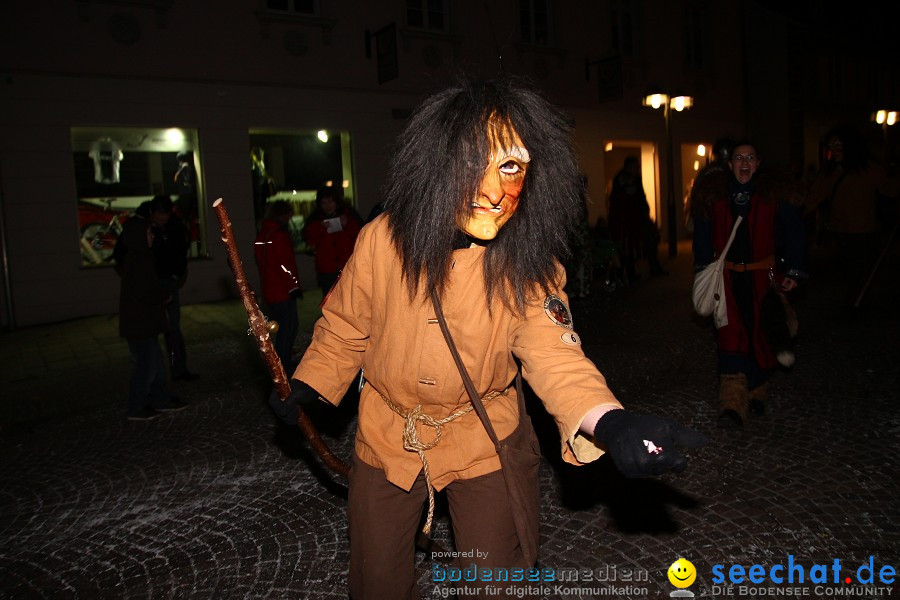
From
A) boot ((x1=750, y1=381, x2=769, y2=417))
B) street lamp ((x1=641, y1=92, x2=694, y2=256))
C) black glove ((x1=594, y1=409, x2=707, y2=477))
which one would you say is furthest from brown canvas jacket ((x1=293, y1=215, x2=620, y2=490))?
street lamp ((x1=641, y1=92, x2=694, y2=256))

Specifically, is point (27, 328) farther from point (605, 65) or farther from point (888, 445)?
point (605, 65)

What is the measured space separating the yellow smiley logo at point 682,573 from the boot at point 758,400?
7.52 feet

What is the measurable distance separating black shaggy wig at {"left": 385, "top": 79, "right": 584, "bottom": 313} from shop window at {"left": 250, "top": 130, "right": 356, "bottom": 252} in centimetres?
1136

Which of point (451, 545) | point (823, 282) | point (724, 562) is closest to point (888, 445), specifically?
point (724, 562)

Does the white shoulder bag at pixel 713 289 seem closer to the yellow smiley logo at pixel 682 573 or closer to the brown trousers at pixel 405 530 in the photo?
the yellow smiley logo at pixel 682 573

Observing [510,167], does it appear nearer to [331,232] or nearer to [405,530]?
[405,530]

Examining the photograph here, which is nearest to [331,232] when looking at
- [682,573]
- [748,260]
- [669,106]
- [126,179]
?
[748,260]

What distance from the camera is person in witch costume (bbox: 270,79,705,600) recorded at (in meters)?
2.26

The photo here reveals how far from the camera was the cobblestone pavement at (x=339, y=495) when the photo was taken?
346 centimetres

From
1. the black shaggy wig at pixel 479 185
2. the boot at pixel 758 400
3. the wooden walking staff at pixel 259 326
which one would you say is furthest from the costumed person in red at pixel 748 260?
the wooden walking staff at pixel 259 326

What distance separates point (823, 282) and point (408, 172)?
11740mm

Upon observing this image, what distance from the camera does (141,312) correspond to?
19.8 feet

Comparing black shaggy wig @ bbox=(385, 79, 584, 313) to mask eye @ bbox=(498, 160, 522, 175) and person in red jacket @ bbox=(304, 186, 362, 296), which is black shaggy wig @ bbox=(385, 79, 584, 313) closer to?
mask eye @ bbox=(498, 160, 522, 175)

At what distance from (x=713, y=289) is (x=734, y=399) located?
825mm
